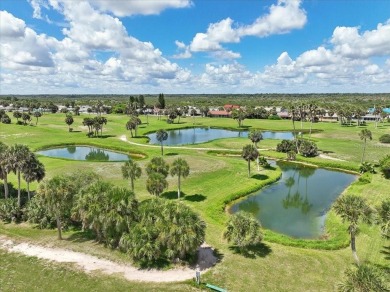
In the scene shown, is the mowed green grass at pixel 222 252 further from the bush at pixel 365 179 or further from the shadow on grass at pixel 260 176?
the bush at pixel 365 179

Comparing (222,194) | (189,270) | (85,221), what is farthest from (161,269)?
(222,194)

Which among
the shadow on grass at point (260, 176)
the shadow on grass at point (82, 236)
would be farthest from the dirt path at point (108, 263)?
the shadow on grass at point (260, 176)

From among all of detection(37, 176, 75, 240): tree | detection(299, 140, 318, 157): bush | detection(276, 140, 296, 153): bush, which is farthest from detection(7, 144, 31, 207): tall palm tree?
detection(299, 140, 318, 157): bush

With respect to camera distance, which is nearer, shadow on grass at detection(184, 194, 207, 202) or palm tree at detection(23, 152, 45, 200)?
palm tree at detection(23, 152, 45, 200)

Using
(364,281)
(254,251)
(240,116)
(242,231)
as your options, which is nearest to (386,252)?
(254,251)

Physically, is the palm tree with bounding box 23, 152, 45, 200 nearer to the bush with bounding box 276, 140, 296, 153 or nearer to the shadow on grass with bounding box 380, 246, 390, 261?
the shadow on grass with bounding box 380, 246, 390, 261

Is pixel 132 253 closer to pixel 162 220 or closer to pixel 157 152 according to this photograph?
pixel 162 220

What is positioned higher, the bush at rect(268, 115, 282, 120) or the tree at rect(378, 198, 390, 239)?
the bush at rect(268, 115, 282, 120)
